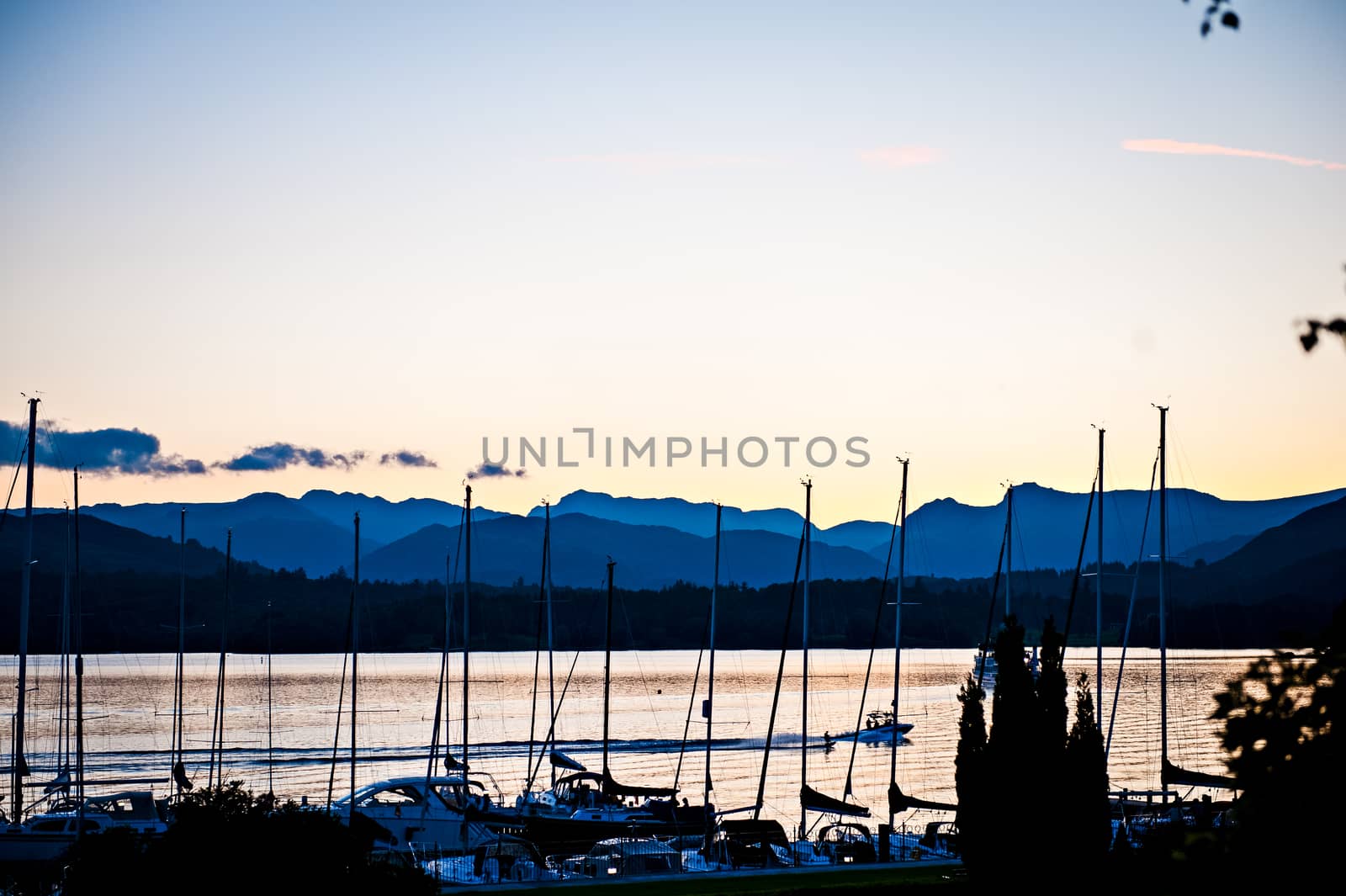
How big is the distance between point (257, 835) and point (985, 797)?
1287 cm

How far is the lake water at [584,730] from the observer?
75.1 meters

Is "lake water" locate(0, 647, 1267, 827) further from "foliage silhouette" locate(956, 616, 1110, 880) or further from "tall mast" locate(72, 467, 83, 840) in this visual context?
"foliage silhouette" locate(956, 616, 1110, 880)

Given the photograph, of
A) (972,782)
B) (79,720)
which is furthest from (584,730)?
(972,782)

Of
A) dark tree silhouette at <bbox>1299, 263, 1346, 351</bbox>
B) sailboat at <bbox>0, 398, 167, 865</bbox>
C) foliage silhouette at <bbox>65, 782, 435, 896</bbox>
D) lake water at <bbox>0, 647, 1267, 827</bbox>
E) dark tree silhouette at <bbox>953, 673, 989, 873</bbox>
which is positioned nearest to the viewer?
dark tree silhouette at <bbox>1299, 263, 1346, 351</bbox>

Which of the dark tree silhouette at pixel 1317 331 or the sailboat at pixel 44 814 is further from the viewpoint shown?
the sailboat at pixel 44 814

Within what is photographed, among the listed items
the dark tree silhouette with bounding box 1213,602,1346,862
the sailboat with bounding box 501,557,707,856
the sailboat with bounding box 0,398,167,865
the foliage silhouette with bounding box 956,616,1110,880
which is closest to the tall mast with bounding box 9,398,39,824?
the sailboat with bounding box 0,398,167,865

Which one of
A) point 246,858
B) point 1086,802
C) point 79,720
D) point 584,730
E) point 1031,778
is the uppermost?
point 1031,778

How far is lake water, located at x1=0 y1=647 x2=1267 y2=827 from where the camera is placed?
75.1 meters

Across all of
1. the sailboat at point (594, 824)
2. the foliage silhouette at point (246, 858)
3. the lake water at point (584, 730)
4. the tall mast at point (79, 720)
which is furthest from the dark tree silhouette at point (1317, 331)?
the lake water at point (584, 730)

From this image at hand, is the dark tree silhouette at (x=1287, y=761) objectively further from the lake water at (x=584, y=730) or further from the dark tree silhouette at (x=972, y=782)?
the lake water at (x=584, y=730)

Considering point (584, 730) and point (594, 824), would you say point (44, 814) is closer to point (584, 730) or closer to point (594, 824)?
point (594, 824)

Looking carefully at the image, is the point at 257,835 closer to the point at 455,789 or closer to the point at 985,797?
the point at 985,797

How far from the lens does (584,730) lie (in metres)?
106

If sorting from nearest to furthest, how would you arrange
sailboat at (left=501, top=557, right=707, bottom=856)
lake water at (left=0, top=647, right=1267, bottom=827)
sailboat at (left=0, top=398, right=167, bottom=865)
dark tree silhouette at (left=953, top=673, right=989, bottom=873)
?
dark tree silhouette at (left=953, top=673, right=989, bottom=873) < sailboat at (left=0, top=398, right=167, bottom=865) < sailboat at (left=501, top=557, right=707, bottom=856) < lake water at (left=0, top=647, right=1267, bottom=827)
